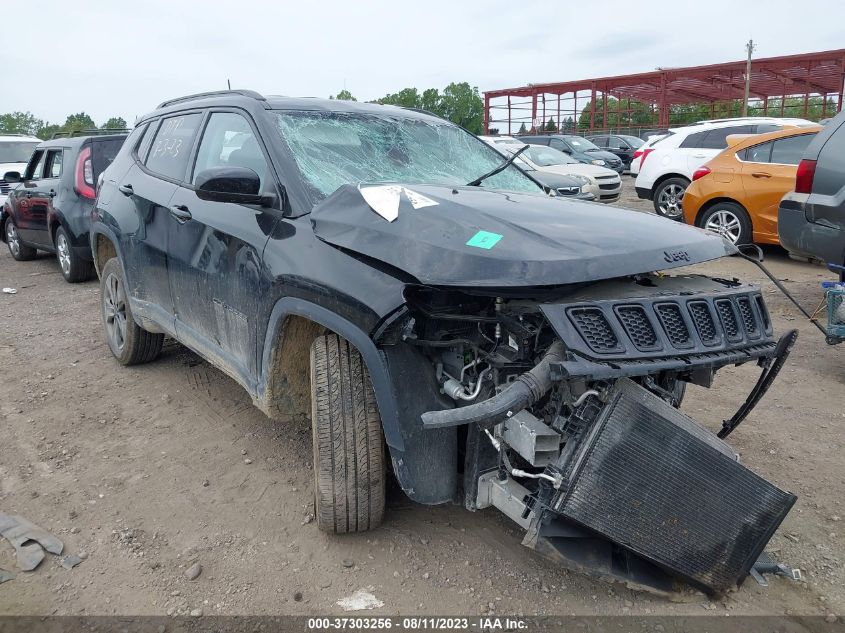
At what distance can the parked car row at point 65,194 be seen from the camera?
7.85 m

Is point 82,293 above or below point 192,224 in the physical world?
below

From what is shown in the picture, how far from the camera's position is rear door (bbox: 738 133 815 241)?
802cm

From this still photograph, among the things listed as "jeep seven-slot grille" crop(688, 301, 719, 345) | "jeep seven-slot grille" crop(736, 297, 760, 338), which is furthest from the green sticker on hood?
"jeep seven-slot grille" crop(736, 297, 760, 338)

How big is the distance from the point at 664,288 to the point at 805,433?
2096mm

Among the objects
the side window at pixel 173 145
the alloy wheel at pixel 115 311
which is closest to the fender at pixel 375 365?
the side window at pixel 173 145

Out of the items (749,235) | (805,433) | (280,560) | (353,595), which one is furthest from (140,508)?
(749,235)

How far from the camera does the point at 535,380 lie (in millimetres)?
2025

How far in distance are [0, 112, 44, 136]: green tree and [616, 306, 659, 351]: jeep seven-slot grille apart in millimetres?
55921

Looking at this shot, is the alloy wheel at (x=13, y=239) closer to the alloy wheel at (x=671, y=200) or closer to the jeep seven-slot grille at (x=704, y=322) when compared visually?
the alloy wheel at (x=671, y=200)

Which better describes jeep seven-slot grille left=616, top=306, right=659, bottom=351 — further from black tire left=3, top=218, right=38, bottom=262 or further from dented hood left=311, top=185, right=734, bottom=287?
black tire left=3, top=218, right=38, bottom=262

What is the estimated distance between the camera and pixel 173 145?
4129mm

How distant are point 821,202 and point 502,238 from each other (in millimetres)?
4104

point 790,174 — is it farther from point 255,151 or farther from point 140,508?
point 140,508

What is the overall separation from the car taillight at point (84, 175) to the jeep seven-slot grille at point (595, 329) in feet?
23.9
